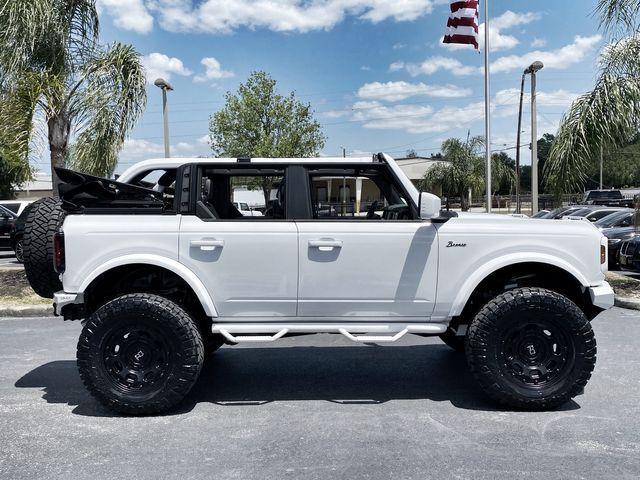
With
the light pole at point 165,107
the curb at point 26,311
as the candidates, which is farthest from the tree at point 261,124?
the curb at point 26,311

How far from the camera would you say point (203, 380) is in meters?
5.23

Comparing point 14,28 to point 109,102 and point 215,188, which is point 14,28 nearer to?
point 109,102

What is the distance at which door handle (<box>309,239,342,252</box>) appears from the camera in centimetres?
430

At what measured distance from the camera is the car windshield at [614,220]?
1494 centimetres

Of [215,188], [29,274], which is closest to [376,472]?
[215,188]

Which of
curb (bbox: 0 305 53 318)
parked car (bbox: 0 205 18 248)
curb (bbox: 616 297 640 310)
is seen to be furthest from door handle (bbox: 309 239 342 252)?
parked car (bbox: 0 205 18 248)

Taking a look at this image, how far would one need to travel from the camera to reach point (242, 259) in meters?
4.31

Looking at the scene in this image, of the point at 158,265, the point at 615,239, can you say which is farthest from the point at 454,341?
the point at 615,239

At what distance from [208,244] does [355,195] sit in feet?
4.31

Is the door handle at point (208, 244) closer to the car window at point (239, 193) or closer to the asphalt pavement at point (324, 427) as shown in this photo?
the car window at point (239, 193)

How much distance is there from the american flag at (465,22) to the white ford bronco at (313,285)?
14.8 m

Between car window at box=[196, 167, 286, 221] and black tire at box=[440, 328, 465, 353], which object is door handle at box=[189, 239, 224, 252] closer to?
car window at box=[196, 167, 286, 221]

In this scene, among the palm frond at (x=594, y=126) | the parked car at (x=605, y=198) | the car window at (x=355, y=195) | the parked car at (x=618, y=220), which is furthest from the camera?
the parked car at (x=605, y=198)

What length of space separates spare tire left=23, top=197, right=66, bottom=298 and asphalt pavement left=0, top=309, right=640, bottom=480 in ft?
3.20
